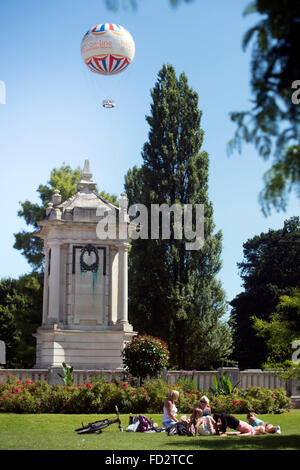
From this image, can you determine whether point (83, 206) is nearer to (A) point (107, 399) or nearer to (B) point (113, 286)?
(B) point (113, 286)

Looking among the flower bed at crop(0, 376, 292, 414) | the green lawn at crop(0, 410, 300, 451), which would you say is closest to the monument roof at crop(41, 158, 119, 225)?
the flower bed at crop(0, 376, 292, 414)

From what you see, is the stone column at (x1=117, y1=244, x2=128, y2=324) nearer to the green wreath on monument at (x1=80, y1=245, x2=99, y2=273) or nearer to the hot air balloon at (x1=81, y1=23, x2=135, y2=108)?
the green wreath on monument at (x1=80, y1=245, x2=99, y2=273)

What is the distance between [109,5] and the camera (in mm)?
8312

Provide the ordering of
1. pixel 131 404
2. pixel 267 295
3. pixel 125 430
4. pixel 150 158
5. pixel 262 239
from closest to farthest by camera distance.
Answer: pixel 125 430
pixel 131 404
pixel 150 158
pixel 267 295
pixel 262 239

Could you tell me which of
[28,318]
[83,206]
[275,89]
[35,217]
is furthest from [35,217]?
[275,89]

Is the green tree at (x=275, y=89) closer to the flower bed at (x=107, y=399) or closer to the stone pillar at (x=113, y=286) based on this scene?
the flower bed at (x=107, y=399)

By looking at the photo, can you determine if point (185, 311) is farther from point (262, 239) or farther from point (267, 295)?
point (262, 239)

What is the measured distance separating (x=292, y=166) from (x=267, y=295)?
42544 mm

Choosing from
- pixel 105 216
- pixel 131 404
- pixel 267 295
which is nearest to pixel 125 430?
pixel 131 404

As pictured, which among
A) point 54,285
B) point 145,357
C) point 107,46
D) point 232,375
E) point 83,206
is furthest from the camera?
point 107,46

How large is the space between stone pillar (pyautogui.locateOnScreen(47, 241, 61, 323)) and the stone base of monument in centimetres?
69

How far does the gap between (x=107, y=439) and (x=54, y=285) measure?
15.7 m

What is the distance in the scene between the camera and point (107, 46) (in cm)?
3300
